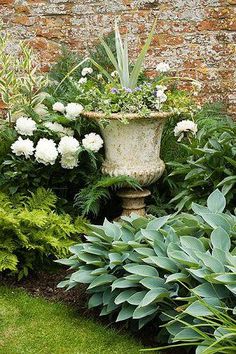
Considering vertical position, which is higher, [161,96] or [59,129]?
[161,96]

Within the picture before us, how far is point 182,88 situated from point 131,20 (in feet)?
2.55

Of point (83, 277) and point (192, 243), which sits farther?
point (83, 277)

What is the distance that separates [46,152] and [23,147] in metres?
0.17

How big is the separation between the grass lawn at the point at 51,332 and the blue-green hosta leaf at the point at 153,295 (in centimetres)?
34

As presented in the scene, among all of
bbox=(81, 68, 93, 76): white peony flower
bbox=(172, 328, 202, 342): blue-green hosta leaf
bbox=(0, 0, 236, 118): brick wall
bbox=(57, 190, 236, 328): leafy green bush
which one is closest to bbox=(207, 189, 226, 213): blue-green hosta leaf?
bbox=(57, 190, 236, 328): leafy green bush

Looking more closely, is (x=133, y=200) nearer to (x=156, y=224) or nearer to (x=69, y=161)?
(x=69, y=161)

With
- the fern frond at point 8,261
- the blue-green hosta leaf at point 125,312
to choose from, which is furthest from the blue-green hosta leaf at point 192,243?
the fern frond at point 8,261

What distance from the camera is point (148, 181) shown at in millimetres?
5434

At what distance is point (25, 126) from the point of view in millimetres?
5277

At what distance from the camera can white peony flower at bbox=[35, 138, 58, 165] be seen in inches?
202

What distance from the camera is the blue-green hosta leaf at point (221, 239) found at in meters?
3.80

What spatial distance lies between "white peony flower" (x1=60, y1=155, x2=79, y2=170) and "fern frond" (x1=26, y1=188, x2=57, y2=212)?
240 millimetres

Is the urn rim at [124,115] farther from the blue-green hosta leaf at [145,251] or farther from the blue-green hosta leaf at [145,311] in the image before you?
the blue-green hosta leaf at [145,311]

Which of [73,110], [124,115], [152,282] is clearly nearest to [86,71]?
[73,110]
